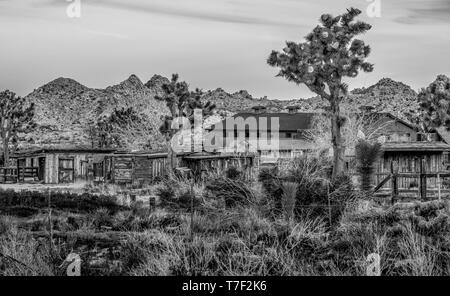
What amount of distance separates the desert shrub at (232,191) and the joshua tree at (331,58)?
30.1 feet

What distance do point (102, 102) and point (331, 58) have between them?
245 ft

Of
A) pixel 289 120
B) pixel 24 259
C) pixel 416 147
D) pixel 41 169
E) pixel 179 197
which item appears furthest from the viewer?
pixel 289 120

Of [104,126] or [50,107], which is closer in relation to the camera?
[104,126]

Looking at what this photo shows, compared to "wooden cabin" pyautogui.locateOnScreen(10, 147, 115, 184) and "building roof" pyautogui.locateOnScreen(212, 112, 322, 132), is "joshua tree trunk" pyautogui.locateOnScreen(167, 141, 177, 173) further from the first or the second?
"building roof" pyautogui.locateOnScreen(212, 112, 322, 132)

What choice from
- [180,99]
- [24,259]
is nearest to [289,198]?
[24,259]

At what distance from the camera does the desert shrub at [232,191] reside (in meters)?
16.5

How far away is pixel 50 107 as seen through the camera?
95.0 meters

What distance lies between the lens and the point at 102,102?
318 ft

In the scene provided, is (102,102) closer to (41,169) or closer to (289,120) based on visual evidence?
(289,120)

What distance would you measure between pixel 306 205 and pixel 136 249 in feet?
17.2

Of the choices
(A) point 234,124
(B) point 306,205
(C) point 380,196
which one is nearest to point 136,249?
Result: (B) point 306,205

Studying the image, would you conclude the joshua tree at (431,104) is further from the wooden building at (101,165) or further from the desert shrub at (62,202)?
the desert shrub at (62,202)
